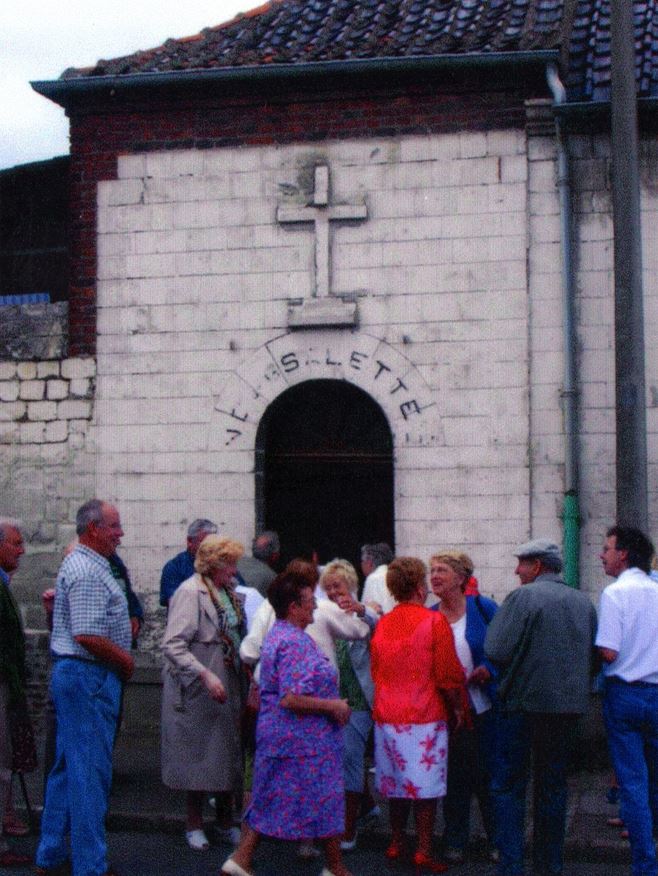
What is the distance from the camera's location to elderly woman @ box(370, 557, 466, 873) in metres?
7.80

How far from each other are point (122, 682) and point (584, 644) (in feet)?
7.77

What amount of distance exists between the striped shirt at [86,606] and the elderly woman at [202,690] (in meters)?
0.75

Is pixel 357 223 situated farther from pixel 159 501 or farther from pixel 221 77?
pixel 159 501

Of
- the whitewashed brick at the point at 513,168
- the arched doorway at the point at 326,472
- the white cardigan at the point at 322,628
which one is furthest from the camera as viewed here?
the arched doorway at the point at 326,472

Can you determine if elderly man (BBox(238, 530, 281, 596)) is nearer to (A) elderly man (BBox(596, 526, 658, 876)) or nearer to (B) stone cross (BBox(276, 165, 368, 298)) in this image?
(B) stone cross (BBox(276, 165, 368, 298))

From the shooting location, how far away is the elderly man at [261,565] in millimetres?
10422

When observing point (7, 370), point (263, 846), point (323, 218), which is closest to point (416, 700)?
point (263, 846)

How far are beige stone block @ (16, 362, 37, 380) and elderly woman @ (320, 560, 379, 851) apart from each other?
512 centimetres

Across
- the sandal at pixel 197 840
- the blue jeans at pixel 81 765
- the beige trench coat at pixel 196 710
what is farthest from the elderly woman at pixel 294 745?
the sandal at pixel 197 840

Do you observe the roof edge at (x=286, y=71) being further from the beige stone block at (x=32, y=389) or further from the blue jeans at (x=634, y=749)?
the blue jeans at (x=634, y=749)

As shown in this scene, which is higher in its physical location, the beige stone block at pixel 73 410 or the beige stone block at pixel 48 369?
the beige stone block at pixel 48 369

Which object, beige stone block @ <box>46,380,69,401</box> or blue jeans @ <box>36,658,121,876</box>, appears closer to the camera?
blue jeans @ <box>36,658,121,876</box>

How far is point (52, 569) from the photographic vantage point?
1263 centimetres

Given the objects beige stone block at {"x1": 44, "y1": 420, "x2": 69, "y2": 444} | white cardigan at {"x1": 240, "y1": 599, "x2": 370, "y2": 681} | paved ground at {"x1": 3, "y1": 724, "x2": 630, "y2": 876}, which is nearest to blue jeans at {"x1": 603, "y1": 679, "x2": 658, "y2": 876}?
paved ground at {"x1": 3, "y1": 724, "x2": 630, "y2": 876}
